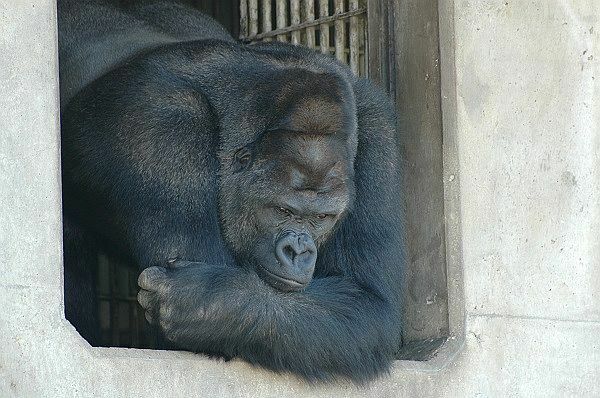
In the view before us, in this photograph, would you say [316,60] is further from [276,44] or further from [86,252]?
[86,252]

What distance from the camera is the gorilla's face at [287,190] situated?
412 cm

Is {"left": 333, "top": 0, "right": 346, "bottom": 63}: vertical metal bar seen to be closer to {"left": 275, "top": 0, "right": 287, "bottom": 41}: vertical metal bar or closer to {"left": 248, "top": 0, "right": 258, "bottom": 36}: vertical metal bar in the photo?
{"left": 275, "top": 0, "right": 287, "bottom": 41}: vertical metal bar

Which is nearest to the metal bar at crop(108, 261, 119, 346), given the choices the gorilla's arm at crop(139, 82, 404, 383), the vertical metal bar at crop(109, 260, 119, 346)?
the vertical metal bar at crop(109, 260, 119, 346)

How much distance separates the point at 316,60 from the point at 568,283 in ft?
3.48

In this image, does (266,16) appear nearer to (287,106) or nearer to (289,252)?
(287,106)

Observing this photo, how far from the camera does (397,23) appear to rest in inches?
195

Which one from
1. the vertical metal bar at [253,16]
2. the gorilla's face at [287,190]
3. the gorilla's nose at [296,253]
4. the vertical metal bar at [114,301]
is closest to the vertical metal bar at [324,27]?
the vertical metal bar at [253,16]

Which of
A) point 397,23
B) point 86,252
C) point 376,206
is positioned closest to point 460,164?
point 376,206

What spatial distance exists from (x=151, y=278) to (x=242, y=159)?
0.56 meters

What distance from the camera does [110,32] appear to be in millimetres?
5117

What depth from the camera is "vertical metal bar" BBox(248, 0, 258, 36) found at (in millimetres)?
5469

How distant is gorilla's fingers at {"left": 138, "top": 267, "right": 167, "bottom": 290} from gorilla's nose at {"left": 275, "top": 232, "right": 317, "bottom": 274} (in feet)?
1.16

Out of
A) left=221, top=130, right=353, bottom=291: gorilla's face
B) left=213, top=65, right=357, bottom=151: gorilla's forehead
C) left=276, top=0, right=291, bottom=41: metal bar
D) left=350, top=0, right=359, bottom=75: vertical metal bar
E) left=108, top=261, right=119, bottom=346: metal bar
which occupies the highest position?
left=276, top=0, right=291, bottom=41: metal bar

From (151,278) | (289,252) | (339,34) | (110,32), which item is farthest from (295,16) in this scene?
(151,278)
